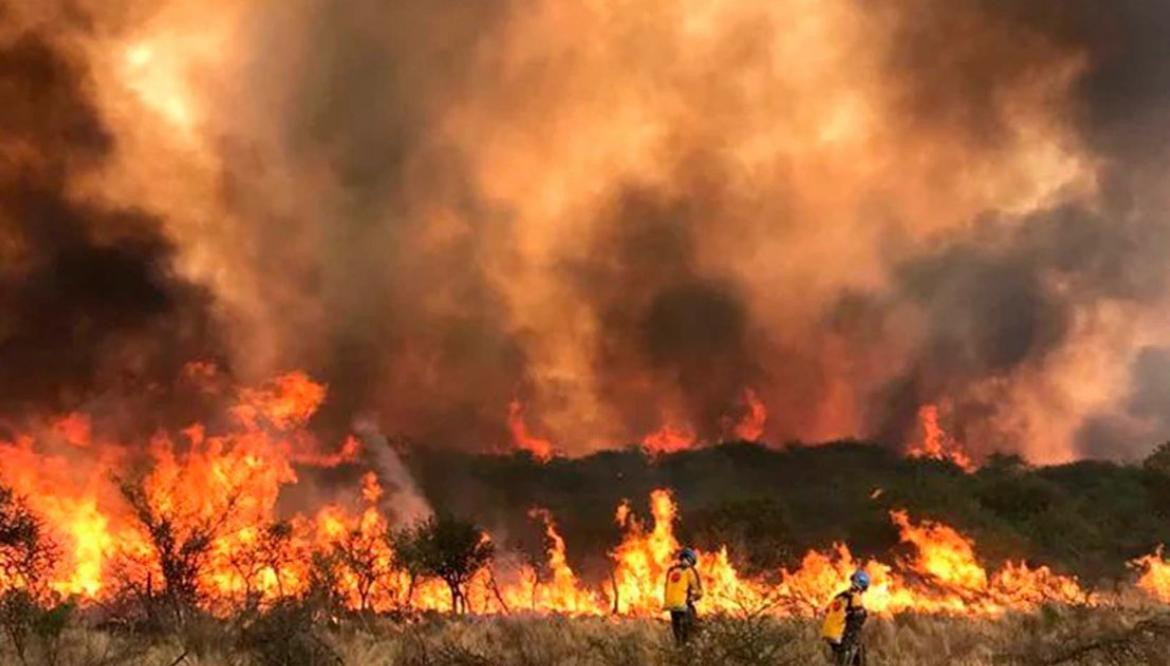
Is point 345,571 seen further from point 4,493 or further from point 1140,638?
point 1140,638

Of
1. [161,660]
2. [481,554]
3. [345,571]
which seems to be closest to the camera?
[161,660]

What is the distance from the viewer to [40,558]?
118ft

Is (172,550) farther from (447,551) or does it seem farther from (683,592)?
(683,592)

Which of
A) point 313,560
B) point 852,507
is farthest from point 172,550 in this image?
point 852,507

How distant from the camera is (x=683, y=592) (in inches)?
789

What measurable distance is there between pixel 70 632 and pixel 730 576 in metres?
36.6

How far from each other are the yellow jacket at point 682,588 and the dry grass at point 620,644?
105 cm

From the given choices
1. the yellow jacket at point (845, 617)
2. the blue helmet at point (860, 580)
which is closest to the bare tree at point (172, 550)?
the yellow jacket at point (845, 617)

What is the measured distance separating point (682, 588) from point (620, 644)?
1.73 metres

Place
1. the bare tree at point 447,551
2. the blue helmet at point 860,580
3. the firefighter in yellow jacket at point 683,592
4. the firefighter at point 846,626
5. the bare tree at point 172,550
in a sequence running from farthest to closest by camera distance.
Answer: the bare tree at point 447,551 < the bare tree at point 172,550 < the firefighter in yellow jacket at point 683,592 < the blue helmet at point 860,580 < the firefighter at point 846,626

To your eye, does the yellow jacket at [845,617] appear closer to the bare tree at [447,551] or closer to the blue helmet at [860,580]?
the blue helmet at [860,580]

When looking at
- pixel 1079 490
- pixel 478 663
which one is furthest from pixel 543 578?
pixel 1079 490

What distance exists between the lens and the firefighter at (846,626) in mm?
16359

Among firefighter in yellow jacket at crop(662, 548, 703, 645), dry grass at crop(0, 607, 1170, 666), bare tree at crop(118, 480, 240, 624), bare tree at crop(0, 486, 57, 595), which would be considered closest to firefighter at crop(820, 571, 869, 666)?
dry grass at crop(0, 607, 1170, 666)
